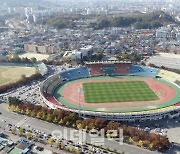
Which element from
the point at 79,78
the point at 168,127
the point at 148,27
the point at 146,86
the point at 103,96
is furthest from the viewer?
the point at 148,27

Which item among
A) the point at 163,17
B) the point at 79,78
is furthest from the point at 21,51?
the point at 163,17

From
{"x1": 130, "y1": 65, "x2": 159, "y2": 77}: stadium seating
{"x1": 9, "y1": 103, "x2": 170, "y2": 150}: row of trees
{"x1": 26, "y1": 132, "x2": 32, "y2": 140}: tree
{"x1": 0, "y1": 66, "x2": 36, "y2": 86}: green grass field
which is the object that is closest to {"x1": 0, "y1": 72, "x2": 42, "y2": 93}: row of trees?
{"x1": 0, "y1": 66, "x2": 36, "y2": 86}: green grass field

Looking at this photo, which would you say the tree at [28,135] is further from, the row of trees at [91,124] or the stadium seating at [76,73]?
the stadium seating at [76,73]

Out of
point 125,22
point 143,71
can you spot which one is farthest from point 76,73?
point 125,22

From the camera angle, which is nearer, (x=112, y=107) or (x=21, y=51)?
(x=112, y=107)

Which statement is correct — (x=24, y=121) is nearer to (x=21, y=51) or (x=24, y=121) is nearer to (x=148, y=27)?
(x=21, y=51)

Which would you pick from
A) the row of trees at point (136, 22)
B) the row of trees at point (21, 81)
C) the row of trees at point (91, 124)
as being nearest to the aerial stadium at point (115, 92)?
the row of trees at point (91, 124)

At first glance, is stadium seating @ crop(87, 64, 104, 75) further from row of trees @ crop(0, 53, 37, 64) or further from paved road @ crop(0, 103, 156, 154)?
paved road @ crop(0, 103, 156, 154)
